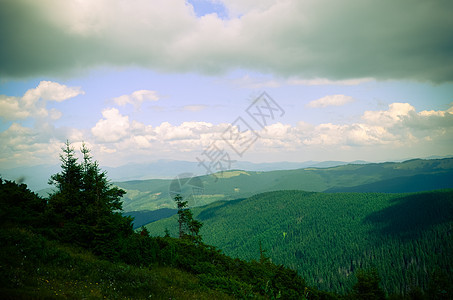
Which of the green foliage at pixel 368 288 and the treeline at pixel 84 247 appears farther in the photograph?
the green foliage at pixel 368 288

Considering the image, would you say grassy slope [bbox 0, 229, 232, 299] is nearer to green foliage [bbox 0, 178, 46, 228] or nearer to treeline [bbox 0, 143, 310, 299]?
treeline [bbox 0, 143, 310, 299]

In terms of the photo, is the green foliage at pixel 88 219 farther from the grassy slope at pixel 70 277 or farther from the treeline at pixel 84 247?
the grassy slope at pixel 70 277

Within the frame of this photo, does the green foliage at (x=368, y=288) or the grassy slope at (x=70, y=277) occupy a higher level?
the grassy slope at (x=70, y=277)

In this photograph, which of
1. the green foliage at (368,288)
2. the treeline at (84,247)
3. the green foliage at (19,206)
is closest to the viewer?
the treeline at (84,247)

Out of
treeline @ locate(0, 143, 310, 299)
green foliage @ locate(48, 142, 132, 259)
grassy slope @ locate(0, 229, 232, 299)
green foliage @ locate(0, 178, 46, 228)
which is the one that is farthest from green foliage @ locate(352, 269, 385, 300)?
green foliage @ locate(0, 178, 46, 228)

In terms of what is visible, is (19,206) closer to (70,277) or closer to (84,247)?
(84,247)

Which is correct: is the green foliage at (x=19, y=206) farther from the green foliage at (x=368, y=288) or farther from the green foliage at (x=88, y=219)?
the green foliage at (x=368, y=288)

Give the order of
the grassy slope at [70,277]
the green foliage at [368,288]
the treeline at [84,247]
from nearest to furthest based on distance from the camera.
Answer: the grassy slope at [70,277] < the treeline at [84,247] < the green foliage at [368,288]

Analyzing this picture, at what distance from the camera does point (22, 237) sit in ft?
43.1

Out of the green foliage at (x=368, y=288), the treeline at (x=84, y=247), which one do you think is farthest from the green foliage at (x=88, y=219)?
the green foliage at (x=368, y=288)

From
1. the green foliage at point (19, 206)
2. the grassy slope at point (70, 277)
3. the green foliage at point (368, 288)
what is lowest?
the green foliage at point (368, 288)

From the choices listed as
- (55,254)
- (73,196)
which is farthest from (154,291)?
(73,196)

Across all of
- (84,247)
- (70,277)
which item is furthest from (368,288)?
(70,277)

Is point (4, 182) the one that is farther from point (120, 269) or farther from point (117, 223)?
point (120, 269)
